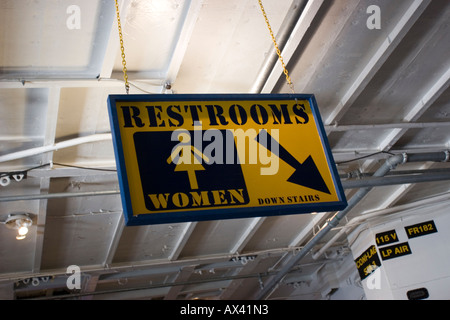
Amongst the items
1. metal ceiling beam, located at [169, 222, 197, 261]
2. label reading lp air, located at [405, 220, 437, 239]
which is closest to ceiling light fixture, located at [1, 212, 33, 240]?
metal ceiling beam, located at [169, 222, 197, 261]

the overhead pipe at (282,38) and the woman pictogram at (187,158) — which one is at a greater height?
the overhead pipe at (282,38)

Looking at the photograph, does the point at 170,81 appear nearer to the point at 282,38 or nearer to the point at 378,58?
the point at 282,38

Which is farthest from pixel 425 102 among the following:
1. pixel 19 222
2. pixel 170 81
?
pixel 19 222

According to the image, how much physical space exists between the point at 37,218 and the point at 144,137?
4.12m

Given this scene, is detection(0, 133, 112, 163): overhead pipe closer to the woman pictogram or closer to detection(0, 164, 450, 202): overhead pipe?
detection(0, 164, 450, 202): overhead pipe

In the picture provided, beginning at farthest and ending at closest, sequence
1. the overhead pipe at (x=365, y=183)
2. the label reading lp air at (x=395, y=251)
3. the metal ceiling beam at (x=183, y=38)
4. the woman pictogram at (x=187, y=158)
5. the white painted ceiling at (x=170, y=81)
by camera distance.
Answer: the label reading lp air at (x=395, y=251)
the overhead pipe at (x=365, y=183)
the white painted ceiling at (x=170, y=81)
the metal ceiling beam at (x=183, y=38)
the woman pictogram at (x=187, y=158)

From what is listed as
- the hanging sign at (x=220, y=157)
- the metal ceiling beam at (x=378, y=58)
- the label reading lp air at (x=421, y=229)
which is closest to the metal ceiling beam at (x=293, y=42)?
the metal ceiling beam at (x=378, y=58)

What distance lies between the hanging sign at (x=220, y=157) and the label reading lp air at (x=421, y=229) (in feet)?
18.4

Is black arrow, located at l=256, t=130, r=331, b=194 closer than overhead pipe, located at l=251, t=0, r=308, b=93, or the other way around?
black arrow, located at l=256, t=130, r=331, b=194

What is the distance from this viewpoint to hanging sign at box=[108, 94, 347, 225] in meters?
2.38

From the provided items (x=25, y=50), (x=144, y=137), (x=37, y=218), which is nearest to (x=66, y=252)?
(x=37, y=218)

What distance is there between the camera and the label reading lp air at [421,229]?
7.57m

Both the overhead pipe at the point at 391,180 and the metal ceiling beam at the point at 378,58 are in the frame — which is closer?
the metal ceiling beam at the point at 378,58

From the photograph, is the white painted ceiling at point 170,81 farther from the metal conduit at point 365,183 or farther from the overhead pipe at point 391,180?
the overhead pipe at point 391,180
